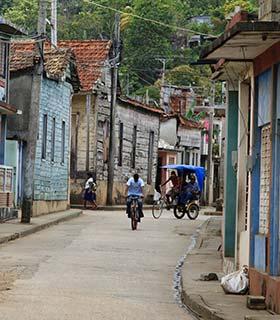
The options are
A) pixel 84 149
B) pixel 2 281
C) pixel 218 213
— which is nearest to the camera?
pixel 2 281

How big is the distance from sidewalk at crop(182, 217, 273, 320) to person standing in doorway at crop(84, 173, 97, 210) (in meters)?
21.4

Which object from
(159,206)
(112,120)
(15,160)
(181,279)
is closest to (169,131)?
(112,120)

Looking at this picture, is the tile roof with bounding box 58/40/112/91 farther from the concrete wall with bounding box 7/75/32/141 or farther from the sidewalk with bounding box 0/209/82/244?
the sidewalk with bounding box 0/209/82/244

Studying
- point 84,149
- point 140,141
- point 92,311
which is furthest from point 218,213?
point 92,311

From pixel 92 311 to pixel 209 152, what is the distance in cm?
4905

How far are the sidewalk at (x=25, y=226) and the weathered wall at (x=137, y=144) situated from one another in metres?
15.0

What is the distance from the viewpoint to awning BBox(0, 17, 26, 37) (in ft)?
88.6

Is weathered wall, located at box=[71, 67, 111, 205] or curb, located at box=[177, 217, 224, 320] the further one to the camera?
weathered wall, located at box=[71, 67, 111, 205]

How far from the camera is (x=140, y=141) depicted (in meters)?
52.7

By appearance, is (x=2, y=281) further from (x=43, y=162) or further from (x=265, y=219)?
(x=43, y=162)

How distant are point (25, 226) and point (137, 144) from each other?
26349 millimetres

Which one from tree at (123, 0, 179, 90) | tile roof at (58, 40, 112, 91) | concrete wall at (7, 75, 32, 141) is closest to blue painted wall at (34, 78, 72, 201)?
concrete wall at (7, 75, 32, 141)

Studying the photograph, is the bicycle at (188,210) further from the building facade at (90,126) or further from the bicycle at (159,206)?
the building facade at (90,126)

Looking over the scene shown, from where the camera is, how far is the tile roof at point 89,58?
147 feet
